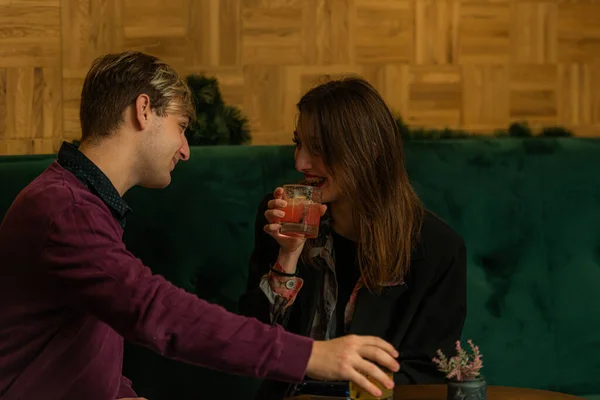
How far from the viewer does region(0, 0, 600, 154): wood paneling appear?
3.17 meters

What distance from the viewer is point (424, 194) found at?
2.94 m

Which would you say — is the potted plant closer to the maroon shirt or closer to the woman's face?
the maroon shirt

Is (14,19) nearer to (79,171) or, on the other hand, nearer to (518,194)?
(79,171)

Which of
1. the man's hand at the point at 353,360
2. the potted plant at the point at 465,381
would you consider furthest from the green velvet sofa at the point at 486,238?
the man's hand at the point at 353,360

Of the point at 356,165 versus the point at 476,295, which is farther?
the point at 476,295

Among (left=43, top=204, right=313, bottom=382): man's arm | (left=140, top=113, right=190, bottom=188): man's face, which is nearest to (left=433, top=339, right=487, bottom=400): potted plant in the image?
(left=43, top=204, right=313, bottom=382): man's arm

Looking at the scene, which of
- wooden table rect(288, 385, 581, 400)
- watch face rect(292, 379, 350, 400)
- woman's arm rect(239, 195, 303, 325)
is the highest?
woman's arm rect(239, 195, 303, 325)

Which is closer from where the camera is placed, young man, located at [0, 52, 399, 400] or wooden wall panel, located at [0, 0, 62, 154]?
young man, located at [0, 52, 399, 400]

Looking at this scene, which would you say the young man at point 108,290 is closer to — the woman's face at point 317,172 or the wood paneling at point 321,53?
the woman's face at point 317,172

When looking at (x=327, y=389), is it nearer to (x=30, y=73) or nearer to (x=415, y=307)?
(x=415, y=307)

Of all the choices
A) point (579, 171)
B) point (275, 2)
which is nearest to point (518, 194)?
point (579, 171)

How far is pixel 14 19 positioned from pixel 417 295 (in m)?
1.62

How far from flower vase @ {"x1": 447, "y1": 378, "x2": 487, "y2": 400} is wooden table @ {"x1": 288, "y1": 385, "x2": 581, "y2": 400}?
0.42 feet

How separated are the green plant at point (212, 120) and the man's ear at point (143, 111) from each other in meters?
1.01
